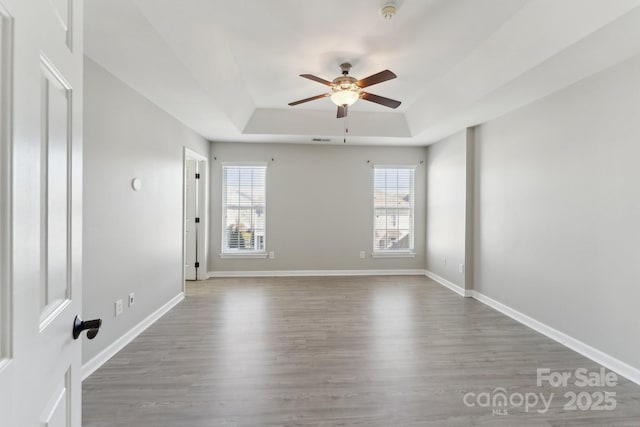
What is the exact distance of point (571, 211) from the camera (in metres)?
2.80

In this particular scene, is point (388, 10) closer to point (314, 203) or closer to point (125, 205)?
point (125, 205)

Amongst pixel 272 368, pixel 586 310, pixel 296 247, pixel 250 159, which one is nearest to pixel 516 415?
pixel 586 310

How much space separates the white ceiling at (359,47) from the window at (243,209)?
1.51 metres

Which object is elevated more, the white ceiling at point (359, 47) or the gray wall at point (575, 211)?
the white ceiling at point (359, 47)

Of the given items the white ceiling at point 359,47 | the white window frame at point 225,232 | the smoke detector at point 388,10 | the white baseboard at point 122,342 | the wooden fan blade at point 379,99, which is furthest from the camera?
the white window frame at point 225,232

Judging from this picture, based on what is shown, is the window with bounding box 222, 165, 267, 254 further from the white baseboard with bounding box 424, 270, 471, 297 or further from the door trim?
the door trim

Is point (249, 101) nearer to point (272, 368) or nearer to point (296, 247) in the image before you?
point (296, 247)

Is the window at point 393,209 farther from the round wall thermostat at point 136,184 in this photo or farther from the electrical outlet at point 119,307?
the electrical outlet at point 119,307

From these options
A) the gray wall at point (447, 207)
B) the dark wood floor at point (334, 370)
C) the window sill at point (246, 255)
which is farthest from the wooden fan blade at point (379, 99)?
the window sill at point (246, 255)

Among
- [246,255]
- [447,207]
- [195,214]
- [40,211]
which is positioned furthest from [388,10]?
[246,255]

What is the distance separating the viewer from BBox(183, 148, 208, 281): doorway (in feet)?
16.5

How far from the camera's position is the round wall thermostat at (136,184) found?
9.48ft

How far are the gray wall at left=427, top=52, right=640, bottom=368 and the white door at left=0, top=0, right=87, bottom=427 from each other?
11.3 feet

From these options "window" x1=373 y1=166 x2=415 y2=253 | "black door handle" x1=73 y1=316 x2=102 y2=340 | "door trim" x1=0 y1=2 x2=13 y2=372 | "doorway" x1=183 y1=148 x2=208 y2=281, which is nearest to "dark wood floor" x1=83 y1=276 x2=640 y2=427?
"black door handle" x1=73 y1=316 x2=102 y2=340
